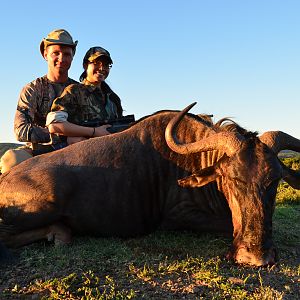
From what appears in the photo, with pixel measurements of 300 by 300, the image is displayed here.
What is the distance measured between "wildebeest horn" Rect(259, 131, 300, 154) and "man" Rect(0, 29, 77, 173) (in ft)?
11.0

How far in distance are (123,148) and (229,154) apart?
1.42m

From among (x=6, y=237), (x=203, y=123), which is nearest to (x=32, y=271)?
(x=6, y=237)

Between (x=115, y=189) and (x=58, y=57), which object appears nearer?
(x=115, y=189)

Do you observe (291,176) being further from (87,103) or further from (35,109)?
(35,109)

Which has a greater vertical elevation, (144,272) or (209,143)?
(209,143)

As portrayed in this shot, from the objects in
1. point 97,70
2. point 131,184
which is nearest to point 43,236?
point 131,184

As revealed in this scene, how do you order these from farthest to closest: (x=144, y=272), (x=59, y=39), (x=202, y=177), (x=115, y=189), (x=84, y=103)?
(x=59, y=39) < (x=84, y=103) < (x=115, y=189) < (x=202, y=177) < (x=144, y=272)

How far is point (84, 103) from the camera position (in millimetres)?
6824

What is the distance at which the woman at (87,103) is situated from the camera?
6.02 m

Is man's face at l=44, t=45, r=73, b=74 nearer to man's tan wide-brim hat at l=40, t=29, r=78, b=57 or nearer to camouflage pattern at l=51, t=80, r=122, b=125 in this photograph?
man's tan wide-brim hat at l=40, t=29, r=78, b=57

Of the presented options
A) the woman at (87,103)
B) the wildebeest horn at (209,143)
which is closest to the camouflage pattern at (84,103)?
the woman at (87,103)

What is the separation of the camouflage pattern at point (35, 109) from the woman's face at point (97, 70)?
669mm

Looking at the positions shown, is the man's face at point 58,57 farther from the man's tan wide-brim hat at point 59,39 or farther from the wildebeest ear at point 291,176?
the wildebeest ear at point 291,176

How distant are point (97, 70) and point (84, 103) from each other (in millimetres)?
640
